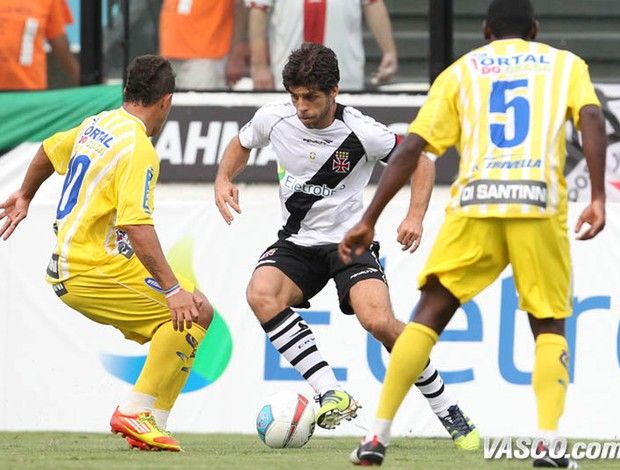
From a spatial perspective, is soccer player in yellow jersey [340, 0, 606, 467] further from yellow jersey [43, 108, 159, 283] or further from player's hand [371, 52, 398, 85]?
player's hand [371, 52, 398, 85]

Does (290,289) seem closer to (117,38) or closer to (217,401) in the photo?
(217,401)

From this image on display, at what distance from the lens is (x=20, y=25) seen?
A: 36.0 feet

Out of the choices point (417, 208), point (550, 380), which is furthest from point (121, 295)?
point (550, 380)

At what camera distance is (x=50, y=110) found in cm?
1060

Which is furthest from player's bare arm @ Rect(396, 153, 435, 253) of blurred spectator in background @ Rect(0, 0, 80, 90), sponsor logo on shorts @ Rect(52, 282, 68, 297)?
blurred spectator in background @ Rect(0, 0, 80, 90)

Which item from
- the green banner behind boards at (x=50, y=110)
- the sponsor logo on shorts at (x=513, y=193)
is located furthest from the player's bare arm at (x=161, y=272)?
the green banner behind boards at (x=50, y=110)

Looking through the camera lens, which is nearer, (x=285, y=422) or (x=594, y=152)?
(x=594, y=152)

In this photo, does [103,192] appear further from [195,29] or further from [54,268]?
[195,29]

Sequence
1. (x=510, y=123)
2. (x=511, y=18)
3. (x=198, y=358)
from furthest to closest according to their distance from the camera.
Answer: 1. (x=198, y=358)
2. (x=511, y=18)
3. (x=510, y=123)

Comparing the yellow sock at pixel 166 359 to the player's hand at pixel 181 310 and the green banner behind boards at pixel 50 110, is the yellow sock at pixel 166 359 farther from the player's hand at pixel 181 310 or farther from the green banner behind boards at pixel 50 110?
the green banner behind boards at pixel 50 110

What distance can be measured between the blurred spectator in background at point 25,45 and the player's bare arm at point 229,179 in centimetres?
340

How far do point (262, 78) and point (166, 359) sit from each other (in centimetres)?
391

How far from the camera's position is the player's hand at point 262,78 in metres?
10.7

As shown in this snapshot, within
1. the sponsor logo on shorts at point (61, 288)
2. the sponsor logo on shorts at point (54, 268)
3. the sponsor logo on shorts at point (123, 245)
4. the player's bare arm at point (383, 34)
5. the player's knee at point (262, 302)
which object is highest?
the player's bare arm at point (383, 34)
